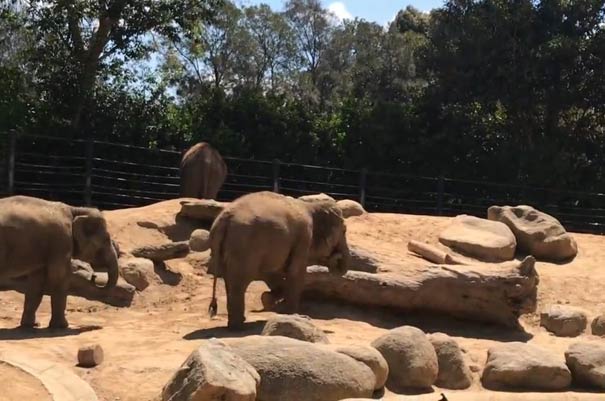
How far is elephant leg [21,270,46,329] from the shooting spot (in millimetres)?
9164

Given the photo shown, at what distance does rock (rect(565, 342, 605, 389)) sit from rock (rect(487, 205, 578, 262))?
20.5ft

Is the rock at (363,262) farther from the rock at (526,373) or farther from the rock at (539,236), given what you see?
the rock at (539,236)

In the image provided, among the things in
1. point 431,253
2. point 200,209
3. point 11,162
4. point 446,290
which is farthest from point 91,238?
point 11,162

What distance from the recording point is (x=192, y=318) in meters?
10.2

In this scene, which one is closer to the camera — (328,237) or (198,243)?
(328,237)

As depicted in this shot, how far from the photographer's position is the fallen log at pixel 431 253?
13027mm

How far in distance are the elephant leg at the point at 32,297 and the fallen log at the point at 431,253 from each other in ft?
19.2

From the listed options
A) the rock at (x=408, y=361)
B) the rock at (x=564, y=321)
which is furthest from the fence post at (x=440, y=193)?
the rock at (x=408, y=361)

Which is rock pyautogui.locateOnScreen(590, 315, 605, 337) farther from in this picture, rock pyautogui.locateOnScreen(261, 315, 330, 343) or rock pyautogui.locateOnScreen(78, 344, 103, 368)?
rock pyautogui.locateOnScreen(78, 344, 103, 368)

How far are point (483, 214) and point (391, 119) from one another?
12.2 ft

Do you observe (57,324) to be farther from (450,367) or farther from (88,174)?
(88,174)

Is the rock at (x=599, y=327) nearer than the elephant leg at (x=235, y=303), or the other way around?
the elephant leg at (x=235, y=303)

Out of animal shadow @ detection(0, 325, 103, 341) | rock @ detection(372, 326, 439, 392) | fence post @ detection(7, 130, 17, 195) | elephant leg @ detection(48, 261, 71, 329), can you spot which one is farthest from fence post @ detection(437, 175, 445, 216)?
rock @ detection(372, 326, 439, 392)

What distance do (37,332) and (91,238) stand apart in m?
1.07
